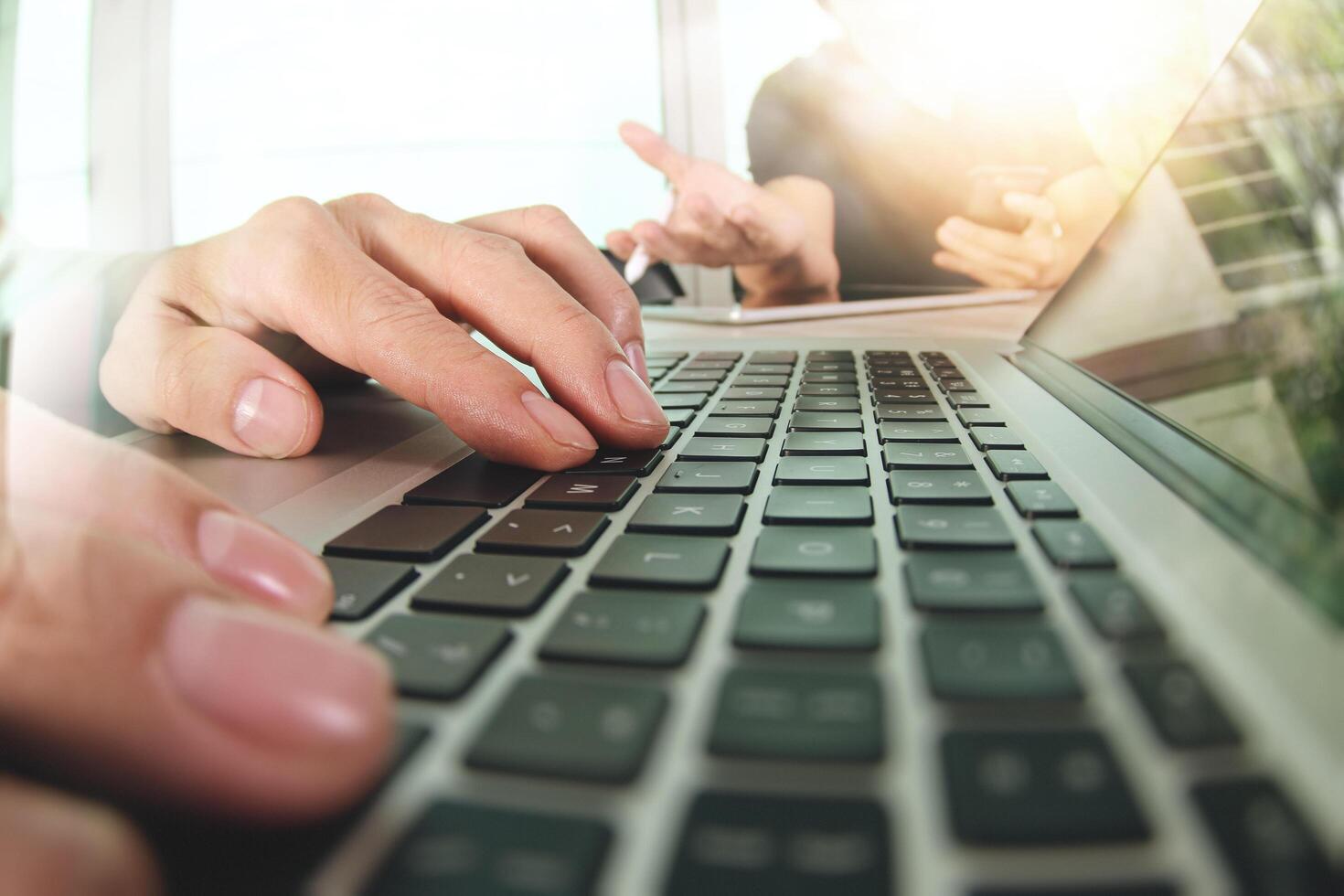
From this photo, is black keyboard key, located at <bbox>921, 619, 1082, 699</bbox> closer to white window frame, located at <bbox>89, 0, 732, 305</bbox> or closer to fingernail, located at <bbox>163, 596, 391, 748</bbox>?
fingernail, located at <bbox>163, 596, 391, 748</bbox>

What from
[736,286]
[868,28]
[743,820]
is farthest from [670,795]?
[868,28]

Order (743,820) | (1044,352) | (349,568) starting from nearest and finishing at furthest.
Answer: (743,820)
(349,568)
(1044,352)

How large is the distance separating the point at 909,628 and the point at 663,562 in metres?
0.07

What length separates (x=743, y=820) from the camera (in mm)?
116

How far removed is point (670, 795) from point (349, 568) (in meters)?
0.14

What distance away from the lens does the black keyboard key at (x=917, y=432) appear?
13.7 inches

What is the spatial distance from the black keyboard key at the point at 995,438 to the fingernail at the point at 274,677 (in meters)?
0.28

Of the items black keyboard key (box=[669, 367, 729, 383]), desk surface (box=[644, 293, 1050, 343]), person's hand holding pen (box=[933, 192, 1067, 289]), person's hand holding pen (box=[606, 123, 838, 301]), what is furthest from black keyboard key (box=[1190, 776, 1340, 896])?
person's hand holding pen (box=[933, 192, 1067, 289])

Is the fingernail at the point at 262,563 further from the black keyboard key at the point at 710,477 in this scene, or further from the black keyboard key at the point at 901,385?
the black keyboard key at the point at 901,385

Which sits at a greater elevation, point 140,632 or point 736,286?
point 736,286

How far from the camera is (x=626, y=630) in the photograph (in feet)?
0.58

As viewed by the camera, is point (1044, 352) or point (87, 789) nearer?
point (87, 789)

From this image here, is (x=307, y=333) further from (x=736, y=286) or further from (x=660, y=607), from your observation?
(x=736, y=286)

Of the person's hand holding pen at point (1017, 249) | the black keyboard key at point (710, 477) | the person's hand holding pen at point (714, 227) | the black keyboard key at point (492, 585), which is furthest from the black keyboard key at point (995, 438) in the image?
the person's hand holding pen at point (1017, 249)
